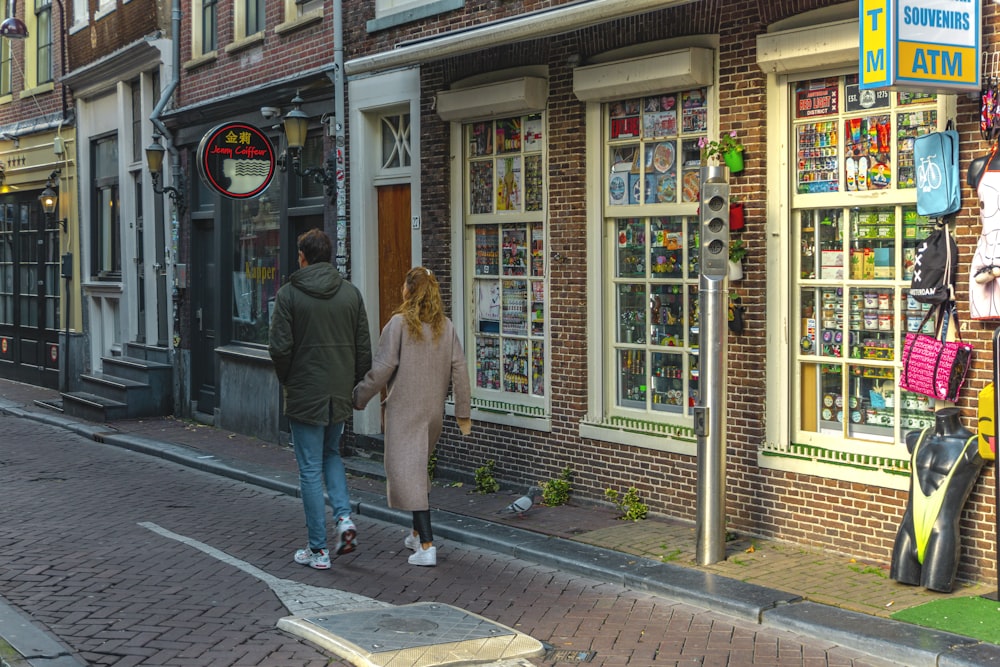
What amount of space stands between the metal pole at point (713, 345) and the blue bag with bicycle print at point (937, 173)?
1.17 m

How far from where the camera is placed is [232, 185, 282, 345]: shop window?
15.2 metres

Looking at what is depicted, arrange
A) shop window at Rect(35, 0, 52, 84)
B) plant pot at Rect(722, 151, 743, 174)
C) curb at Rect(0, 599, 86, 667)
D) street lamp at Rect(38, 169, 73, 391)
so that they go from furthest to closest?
shop window at Rect(35, 0, 52, 84) < street lamp at Rect(38, 169, 73, 391) < plant pot at Rect(722, 151, 743, 174) < curb at Rect(0, 599, 86, 667)

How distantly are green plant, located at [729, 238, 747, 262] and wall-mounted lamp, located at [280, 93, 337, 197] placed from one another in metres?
5.80

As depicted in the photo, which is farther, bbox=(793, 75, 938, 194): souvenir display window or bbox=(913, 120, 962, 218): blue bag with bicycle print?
bbox=(793, 75, 938, 194): souvenir display window

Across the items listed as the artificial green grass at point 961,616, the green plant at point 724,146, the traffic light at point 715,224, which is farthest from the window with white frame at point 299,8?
the artificial green grass at point 961,616

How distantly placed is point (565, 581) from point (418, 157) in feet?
17.5

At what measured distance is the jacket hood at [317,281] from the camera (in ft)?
26.8

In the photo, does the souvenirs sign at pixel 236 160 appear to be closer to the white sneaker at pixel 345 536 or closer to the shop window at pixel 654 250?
the shop window at pixel 654 250

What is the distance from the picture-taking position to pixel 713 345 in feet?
26.2

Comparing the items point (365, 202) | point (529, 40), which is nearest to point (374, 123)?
point (365, 202)

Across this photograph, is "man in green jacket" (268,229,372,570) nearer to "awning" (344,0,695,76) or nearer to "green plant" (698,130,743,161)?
"awning" (344,0,695,76)

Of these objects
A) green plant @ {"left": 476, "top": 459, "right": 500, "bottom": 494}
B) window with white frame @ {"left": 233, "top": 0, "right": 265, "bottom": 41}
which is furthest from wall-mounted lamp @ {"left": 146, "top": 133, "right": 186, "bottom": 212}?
green plant @ {"left": 476, "top": 459, "right": 500, "bottom": 494}

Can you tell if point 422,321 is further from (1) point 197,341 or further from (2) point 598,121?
(1) point 197,341

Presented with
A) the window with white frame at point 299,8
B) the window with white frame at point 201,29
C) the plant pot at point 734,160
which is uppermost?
the window with white frame at point 201,29
